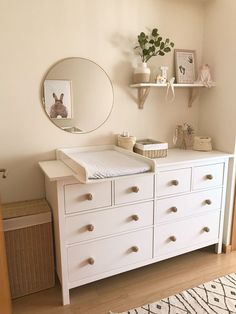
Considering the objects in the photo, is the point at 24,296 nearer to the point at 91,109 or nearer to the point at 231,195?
the point at 91,109

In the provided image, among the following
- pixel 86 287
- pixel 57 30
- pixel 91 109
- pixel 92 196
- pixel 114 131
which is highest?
pixel 57 30

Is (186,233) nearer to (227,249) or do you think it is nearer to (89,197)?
(227,249)

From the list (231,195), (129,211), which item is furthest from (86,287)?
(231,195)

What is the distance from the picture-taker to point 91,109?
2100 mm

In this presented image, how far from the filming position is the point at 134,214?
187 cm

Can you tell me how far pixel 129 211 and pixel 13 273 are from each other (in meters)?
0.89

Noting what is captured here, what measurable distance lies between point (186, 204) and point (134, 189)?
1.74 feet

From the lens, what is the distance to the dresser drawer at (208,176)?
82.1 inches

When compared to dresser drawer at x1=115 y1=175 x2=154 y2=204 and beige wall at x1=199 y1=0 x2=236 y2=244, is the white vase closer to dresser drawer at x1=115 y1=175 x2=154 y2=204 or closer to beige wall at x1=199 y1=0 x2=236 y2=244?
beige wall at x1=199 y1=0 x2=236 y2=244

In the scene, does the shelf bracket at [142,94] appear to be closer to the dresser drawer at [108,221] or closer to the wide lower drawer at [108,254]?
the dresser drawer at [108,221]

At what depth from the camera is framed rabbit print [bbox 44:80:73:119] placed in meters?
1.94

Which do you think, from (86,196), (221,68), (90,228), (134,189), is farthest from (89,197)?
(221,68)

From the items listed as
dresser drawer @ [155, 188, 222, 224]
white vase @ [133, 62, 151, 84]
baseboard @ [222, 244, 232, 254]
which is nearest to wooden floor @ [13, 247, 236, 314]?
baseboard @ [222, 244, 232, 254]

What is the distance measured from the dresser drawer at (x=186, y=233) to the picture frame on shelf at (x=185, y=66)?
1.22m
